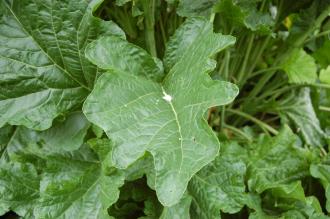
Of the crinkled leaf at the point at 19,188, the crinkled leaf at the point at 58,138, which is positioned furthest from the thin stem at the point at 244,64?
the crinkled leaf at the point at 19,188

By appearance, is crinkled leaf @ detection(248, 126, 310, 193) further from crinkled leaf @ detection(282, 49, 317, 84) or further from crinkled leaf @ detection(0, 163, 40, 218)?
crinkled leaf @ detection(0, 163, 40, 218)

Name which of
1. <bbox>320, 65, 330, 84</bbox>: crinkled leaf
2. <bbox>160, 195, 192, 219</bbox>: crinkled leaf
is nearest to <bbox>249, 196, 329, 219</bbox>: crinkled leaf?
<bbox>160, 195, 192, 219</bbox>: crinkled leaf

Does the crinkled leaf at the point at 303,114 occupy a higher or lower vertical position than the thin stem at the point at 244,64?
lower

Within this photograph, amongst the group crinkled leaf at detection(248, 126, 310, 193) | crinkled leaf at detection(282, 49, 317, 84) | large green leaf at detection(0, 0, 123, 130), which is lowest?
crinkled leaf at detection(248, 126, 310, 193)

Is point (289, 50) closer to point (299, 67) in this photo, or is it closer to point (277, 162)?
point (299, 67)

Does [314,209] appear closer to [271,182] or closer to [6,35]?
[271,182]

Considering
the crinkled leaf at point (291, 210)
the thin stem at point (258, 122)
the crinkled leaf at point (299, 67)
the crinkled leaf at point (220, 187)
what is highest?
the crinkled leaf at point (299, 67)

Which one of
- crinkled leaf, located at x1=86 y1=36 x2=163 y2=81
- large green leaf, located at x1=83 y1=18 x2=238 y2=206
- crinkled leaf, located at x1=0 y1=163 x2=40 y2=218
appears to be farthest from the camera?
crinkled leaf, located at x1=0 y1=163 x2=40 y2=218

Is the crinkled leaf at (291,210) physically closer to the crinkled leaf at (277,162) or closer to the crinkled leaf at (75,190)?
the crinkled leaf at (277,162)

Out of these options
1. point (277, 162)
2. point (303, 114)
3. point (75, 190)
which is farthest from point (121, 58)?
point (303, 114)
